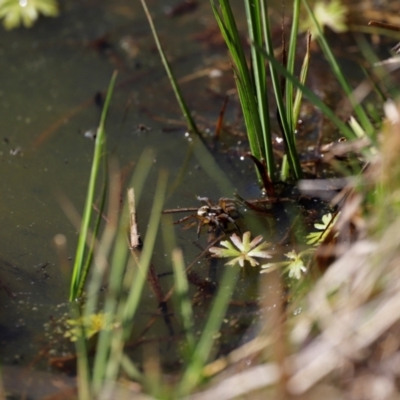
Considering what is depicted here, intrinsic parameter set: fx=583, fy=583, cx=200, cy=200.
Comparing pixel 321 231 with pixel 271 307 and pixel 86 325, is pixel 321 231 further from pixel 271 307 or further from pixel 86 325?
pixel 86 325

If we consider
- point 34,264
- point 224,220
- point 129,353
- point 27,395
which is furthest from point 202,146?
point 27,395

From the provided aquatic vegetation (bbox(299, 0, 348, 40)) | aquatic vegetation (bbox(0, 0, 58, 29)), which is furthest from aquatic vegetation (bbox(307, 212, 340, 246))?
aquatic vegetation (bbox(0, 0, 58, 29))

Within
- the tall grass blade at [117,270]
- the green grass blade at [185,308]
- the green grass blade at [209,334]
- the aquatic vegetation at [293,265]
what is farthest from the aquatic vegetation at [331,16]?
the green grass blade at [185,308]

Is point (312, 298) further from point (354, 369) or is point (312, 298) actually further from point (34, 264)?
point (34, 264)

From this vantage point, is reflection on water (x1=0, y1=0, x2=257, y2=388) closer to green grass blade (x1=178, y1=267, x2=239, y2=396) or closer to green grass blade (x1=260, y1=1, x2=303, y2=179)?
green grass blade (x1=178, y1=267, x2=239, y2=396)

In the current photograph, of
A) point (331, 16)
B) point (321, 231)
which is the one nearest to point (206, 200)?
point (321, 231)
